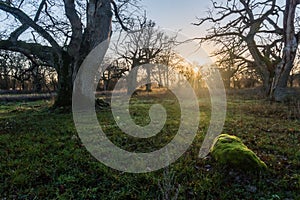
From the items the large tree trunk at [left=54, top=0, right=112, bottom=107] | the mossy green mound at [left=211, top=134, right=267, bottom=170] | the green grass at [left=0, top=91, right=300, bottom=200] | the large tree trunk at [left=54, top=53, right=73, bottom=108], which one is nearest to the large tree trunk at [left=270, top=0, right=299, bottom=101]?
the green grass at [left=0, top=91, right=300, bottom=200]

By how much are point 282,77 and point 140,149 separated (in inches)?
418

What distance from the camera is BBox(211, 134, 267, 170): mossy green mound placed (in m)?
3.56

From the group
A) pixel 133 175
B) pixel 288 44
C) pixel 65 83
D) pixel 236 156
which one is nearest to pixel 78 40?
pixel 65 83

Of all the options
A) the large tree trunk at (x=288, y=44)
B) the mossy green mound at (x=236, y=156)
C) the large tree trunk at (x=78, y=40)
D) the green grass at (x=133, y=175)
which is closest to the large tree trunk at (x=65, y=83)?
the large tree trunk at (x=78, y=40)

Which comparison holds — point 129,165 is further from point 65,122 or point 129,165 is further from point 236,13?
point 236,13

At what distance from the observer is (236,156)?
368 centimetres

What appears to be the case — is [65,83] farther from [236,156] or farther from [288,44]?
[288,44]

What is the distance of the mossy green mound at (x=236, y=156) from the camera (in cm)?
356

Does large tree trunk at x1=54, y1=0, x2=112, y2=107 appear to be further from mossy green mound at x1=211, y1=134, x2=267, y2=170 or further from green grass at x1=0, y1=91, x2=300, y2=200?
mossy green mound at x1=211, y1=134, x2=267, y2=170

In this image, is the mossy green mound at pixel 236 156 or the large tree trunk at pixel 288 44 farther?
the large tree trunk at pixel 288 44

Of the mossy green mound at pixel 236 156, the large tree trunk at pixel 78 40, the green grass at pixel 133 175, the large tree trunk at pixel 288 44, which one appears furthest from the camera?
the large tree trunk at pixel 288 44

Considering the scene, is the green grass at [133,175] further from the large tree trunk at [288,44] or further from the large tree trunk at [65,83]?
the large tree trunk at [288,44]

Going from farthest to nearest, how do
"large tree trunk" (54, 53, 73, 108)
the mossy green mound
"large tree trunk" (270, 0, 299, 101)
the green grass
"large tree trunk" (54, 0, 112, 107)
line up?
"large tree trunk" (270, 0, 299, 101), "large tree trunk" (54, 0, 112, 107), "large tree trunk" (54, 53, 73, 108), the mossy green mound, the green grass

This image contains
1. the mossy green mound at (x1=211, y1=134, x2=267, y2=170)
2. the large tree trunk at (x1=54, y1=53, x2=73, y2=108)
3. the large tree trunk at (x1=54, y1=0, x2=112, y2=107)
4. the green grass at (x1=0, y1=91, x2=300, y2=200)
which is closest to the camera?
the green grass at (x1=0, y1=91, x2=300, y2=200)
